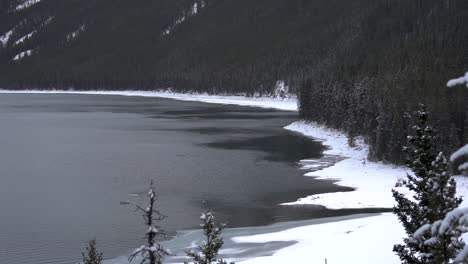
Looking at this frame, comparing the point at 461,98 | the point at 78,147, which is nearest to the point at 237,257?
the point at 461,98

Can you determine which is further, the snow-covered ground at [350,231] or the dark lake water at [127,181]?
the dark lake water at [127,181]

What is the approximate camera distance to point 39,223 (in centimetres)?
3678

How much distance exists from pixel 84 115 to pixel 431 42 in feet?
272

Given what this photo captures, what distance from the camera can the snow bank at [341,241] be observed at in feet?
86.1

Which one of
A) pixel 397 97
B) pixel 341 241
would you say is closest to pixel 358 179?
pixel 397 97

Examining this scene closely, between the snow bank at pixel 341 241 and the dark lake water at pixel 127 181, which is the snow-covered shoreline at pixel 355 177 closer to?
the dark lake water at pixel 127 181

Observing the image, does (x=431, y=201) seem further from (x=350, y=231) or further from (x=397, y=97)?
(x=397, y=97)

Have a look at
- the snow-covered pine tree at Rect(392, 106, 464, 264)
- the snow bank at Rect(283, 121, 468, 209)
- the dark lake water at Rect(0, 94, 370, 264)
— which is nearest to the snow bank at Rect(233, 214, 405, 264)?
the dark lake water at Rect(0, 94, 370, 264)

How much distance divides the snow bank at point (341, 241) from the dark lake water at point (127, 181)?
4.33 m

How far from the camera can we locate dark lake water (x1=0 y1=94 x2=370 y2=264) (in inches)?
1361

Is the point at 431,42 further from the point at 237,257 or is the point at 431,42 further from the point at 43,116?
the point at 237,257

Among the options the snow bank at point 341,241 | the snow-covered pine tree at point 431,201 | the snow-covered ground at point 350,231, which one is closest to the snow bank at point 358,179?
the snow-covered ground at point 350,231

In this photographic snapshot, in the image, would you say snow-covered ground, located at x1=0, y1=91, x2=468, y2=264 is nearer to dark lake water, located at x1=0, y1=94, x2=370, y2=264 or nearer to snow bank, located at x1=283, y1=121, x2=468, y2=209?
snow bank, located at x1=283, y1=121, x2=468, y2=209

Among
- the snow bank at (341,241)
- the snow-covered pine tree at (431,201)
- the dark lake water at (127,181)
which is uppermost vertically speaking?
the snow-covered pine tree at (431,201)
